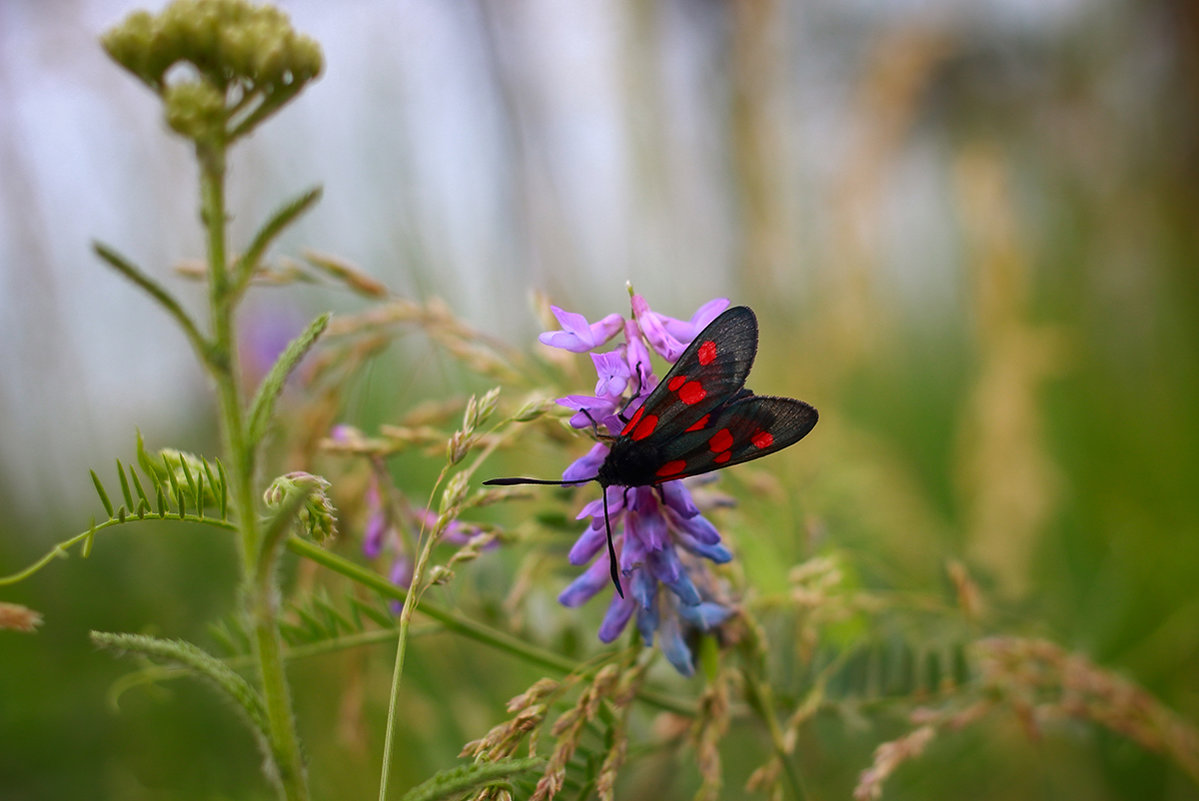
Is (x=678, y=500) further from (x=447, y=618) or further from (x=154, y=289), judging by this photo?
(x=154, y=289)

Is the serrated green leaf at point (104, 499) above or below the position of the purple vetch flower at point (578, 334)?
below

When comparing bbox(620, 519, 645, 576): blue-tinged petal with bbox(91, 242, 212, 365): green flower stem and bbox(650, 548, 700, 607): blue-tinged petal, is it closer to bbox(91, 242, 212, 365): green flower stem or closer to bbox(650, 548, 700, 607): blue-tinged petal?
bbox(650, 548, 700, 607): blue-tinged petal

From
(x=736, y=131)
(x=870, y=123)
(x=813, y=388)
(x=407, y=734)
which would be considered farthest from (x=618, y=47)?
(x=407, y=734)

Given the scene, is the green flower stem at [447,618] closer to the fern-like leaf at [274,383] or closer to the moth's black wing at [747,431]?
the fern-like leaf at [274,383]

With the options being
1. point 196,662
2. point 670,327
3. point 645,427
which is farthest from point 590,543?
point 196,662

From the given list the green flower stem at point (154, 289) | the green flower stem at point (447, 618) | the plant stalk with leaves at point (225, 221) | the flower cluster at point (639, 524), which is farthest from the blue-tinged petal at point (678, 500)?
the green flower stem at point (154, 289)

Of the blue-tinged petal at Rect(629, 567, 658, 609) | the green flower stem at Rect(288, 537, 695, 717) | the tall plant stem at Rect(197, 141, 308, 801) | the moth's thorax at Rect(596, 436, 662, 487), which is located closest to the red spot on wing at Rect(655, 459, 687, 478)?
the moth's thorax at Rect(596, 436, 662, 487)
